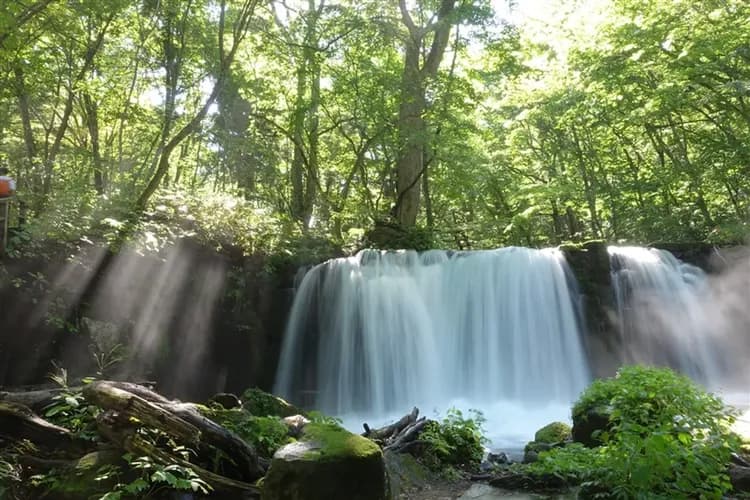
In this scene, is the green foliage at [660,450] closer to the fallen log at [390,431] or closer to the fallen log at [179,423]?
the fallen log at [390,431]

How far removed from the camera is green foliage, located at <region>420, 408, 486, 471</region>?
5.81 meters

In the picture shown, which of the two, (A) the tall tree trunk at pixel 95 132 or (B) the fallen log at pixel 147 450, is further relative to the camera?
(A) the tall tree trunk at pixel 95 132

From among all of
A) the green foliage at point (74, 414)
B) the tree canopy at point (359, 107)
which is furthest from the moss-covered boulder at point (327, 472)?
the tree canopy at point (359, 107)

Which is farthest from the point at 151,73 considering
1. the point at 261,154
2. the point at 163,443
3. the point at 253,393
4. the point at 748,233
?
the point at 748,233

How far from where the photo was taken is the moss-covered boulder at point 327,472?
3650 mm

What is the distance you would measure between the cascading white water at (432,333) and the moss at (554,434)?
12.6ft

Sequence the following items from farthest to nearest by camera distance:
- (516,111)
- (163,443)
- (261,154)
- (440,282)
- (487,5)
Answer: (516,111), (261,154), (487,5), (440,282), (163,443)

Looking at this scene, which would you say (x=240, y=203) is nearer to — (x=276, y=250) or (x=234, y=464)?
(x=276, y=250)

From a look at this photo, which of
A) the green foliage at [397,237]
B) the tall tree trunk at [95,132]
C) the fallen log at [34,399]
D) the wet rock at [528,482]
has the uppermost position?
the tall tree trunk at [95,132]

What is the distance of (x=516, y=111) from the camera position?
18672mm

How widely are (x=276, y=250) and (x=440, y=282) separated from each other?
379cm

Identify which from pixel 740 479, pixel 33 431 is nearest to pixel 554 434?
pixel 740 479

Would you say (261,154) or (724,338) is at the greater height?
(261,154)

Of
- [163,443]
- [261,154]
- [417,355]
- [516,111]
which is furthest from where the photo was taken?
[516,111]
